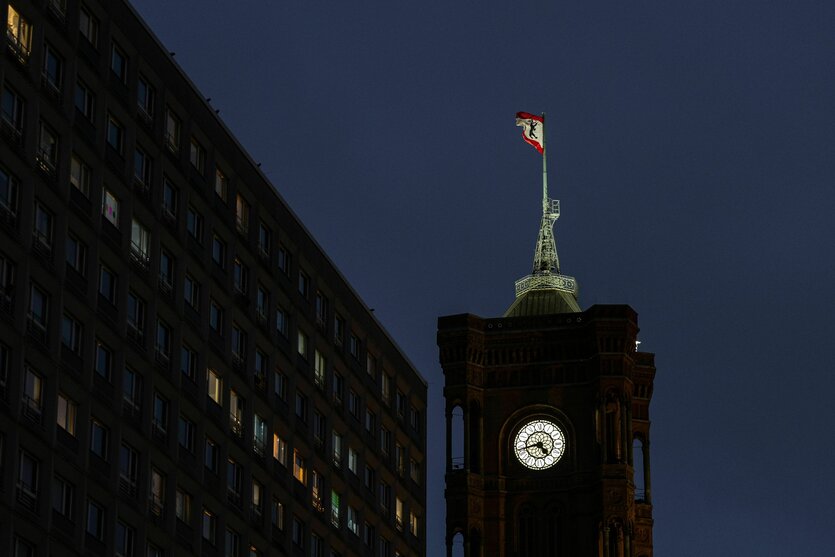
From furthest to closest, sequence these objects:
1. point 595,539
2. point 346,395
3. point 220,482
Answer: point 595,539
point 346,395
point 220,482

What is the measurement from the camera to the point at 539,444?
187000 millimetres

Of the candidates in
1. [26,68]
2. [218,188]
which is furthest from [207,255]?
[26,68]

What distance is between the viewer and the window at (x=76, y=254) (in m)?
74.5

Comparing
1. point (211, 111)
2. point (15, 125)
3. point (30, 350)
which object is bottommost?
point (30, 350)

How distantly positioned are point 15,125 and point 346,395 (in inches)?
1451

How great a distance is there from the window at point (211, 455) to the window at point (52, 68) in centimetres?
1822

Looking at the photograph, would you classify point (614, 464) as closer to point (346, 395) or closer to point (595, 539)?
point (595, 539)

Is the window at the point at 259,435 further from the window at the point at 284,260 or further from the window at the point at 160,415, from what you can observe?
the window at the point at 160,415

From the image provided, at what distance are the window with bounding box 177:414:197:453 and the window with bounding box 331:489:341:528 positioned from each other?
59.0 feet

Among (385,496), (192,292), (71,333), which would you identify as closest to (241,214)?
(192,292)

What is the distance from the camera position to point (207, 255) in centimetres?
8819

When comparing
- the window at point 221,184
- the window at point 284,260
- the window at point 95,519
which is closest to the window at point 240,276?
the window at point 221,184

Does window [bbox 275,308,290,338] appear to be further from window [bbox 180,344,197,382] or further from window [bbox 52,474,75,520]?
window [bbox 52,474,75,520]

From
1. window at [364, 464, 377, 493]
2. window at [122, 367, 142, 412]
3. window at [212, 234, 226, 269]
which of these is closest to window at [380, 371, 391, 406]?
window at [364, 464, 377, 493]
